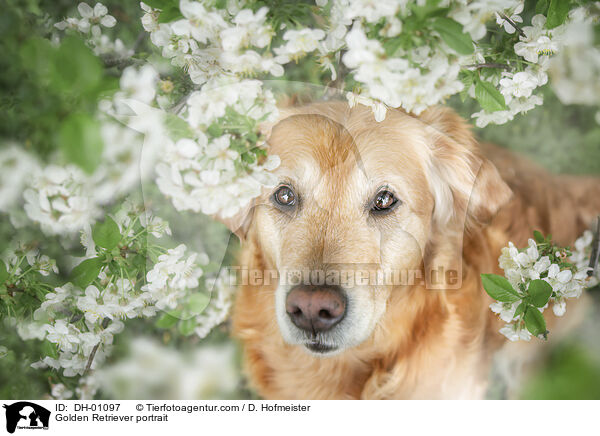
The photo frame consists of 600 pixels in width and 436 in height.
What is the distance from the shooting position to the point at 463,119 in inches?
47.8

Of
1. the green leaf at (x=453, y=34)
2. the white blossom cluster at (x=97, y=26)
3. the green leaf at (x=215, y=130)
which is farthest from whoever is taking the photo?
the white blossom cluster at (x=97, y=26)

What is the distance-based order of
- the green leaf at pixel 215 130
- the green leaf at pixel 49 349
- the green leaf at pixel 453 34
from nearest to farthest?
the green leaf at pixel 453 34
the green leaf at pixel 215 130
the green leaf at pixel 49 349

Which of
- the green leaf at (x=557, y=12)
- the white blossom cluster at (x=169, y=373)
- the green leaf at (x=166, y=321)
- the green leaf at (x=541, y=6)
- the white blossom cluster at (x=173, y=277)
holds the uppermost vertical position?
the green leaf at (x=541, y=6)

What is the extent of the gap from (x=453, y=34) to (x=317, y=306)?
2.29ft

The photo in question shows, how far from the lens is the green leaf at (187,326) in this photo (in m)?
1.33

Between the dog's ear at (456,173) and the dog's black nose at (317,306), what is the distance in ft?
1.22

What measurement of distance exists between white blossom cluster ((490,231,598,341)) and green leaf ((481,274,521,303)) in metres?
0.04

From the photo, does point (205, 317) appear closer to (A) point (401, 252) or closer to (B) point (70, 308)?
(B) point (70, 308)

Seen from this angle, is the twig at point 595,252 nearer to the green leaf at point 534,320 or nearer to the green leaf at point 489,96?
the green leaf at point 534,320
